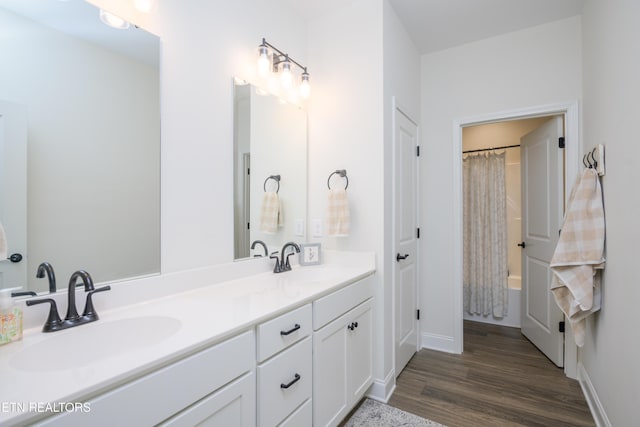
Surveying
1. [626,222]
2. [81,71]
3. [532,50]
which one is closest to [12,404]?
[81,71]

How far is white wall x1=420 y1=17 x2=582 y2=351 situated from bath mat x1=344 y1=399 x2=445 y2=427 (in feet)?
3.50

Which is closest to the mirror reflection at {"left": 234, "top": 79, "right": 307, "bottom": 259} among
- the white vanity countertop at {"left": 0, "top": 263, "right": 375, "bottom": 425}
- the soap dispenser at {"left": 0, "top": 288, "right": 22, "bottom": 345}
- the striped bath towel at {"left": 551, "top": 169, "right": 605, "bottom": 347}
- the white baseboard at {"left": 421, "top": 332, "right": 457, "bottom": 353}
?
the white vanity countertop at {"left": 0, "top": 263, "right": 375, "bottom": 425}

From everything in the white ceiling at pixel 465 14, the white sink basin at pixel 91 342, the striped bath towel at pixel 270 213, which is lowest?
the white sink basin at pixel 91 342

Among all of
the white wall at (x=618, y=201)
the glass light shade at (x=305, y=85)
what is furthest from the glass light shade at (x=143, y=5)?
the white wall at (x=618, y=201)

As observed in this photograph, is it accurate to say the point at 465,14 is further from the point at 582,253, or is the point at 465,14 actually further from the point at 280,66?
the point at 582,253

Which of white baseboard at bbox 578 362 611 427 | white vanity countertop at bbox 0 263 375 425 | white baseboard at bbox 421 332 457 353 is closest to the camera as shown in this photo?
white vanity countertop at bbox 0 263 375 425

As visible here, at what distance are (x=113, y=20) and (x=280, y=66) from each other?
0.97 metres

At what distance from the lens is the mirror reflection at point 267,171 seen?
180 centimetres

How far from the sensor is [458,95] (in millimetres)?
2770

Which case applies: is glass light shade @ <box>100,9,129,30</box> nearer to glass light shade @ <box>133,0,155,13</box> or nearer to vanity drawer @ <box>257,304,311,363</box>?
glass light shade @ <box>133,0,155,13</box>

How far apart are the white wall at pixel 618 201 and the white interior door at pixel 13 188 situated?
2400mm

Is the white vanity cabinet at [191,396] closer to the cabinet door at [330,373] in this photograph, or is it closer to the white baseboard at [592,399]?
the cabinet door at [330,373]

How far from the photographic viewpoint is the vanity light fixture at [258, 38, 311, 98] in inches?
73.2

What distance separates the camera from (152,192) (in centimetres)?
136
